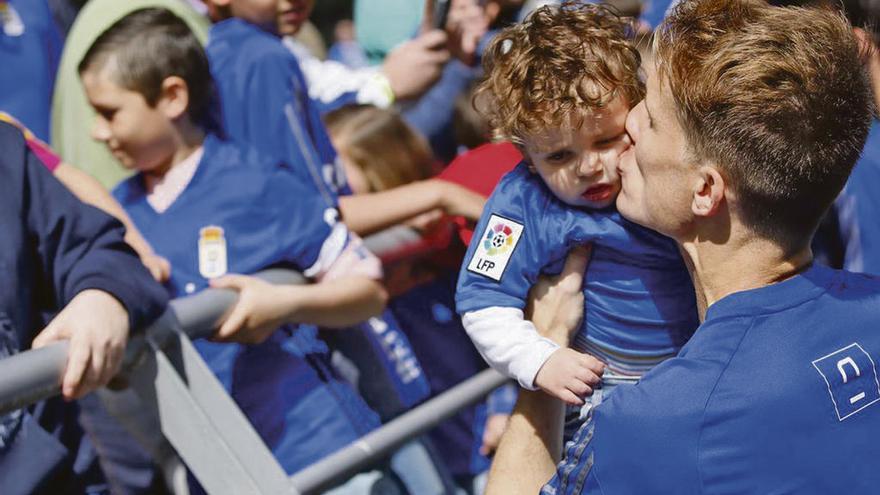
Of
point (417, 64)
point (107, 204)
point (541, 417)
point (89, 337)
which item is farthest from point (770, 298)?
point (417, 64)

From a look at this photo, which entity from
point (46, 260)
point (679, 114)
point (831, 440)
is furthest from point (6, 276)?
point (831, 440)

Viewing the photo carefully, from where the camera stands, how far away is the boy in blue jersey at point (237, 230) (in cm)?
297

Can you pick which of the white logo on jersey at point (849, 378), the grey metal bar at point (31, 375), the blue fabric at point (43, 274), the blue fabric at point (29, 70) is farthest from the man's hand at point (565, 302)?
the blue fabric at point (29, 70)

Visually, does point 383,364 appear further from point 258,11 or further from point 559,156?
point 559,156

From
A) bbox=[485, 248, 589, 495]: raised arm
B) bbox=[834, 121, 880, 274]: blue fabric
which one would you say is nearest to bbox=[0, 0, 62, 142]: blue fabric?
bbox=[485, 248, 589, 495]: raised arm

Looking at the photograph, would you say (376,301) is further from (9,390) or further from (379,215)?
(9,390)

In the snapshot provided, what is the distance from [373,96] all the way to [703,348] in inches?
106

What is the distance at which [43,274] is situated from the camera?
2398 millimetres

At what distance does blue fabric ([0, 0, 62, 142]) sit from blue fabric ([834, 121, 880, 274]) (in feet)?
7.22

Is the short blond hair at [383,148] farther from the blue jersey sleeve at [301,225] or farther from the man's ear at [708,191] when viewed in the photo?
the man's ear at [708,191]

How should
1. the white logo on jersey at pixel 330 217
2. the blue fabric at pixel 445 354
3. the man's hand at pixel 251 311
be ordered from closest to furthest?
the man's hand at pixel 251 311 < the white logo on jersey at pixel 330 217 < the blue fabric at pixel 445 354

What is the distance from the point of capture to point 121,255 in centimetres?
240

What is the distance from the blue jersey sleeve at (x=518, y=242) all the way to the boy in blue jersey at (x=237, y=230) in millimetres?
687

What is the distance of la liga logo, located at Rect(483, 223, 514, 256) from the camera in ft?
7.27
